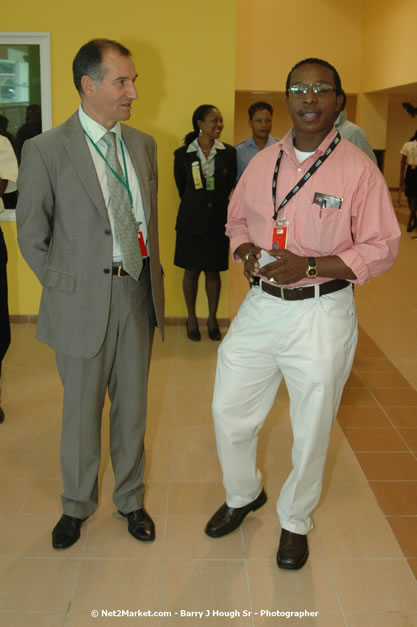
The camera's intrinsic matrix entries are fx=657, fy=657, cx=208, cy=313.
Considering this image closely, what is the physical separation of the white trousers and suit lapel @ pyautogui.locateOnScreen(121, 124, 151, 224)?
0.52 metres

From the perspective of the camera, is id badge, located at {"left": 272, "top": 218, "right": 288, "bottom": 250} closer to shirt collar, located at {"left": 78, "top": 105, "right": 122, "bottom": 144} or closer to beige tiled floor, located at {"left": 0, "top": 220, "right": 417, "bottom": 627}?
shirt collar, located at {"left": 78, "top": 105, "right": 122, "bottom": 144}

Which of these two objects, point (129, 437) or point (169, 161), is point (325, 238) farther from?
point (169, 161)

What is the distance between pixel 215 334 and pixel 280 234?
3111 mm

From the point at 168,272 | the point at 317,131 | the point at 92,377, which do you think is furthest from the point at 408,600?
the point at 168,272

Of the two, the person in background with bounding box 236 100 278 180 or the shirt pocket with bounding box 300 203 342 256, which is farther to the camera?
the person in background with bounding box 236 100 278 180

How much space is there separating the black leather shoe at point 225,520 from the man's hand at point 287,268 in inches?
42.6

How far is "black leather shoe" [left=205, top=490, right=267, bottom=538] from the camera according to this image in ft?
8.89

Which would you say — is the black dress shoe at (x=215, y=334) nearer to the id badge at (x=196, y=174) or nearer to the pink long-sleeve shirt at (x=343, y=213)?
the id badge at (x=196, y=174)

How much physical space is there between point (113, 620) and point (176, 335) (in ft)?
11.0

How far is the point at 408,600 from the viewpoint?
7.69 feet

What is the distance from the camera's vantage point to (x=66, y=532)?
2646 millimetres

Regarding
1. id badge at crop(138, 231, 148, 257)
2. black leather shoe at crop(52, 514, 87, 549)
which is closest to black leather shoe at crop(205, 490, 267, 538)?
black leather shoe at crop(52, 514, 87, 549)

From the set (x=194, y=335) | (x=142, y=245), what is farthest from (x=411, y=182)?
(x=142, y=245)

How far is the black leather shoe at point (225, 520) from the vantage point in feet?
8.89
